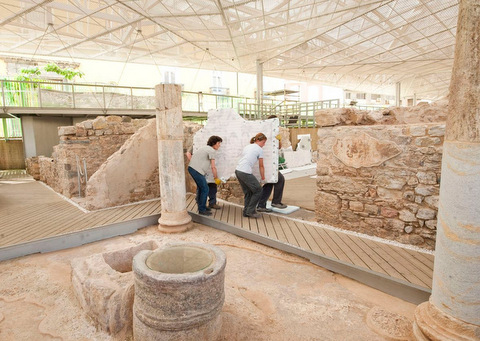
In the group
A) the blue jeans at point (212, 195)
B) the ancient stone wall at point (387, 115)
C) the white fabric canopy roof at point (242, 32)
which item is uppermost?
the white fabric canopy roof at point (242, 32)

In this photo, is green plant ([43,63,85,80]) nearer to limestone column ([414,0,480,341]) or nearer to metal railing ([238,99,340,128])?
metal railing ([238,99,340,128])

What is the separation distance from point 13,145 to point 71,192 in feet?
33.6

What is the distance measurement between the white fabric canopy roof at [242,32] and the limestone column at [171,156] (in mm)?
8586

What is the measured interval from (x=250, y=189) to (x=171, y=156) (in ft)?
5.24

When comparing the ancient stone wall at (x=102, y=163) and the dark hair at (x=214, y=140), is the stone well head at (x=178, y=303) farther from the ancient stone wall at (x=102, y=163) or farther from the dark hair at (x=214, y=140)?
the ancient stone wall at (x=102, y=163)

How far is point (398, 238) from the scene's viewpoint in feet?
14.8

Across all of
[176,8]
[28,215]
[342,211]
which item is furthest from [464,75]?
[176,8]

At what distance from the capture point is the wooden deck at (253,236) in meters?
3.62

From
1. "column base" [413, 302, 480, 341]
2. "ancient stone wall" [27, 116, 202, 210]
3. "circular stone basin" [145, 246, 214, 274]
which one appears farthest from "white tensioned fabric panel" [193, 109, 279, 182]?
"column base" [413, 302, 480, 341]

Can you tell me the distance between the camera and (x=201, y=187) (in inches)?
238

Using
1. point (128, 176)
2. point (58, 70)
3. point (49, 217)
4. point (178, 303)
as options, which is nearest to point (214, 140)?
point (128, 176)

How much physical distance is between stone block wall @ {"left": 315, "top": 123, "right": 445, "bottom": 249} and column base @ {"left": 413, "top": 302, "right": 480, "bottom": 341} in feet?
6.55

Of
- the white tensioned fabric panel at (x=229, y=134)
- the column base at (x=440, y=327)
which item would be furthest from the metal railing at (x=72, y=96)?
the column base at (x=440, y=327)

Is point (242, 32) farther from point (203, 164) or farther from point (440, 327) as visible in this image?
point (440, 327)
